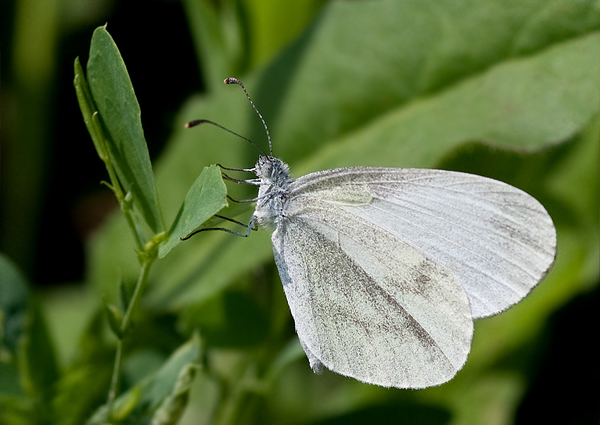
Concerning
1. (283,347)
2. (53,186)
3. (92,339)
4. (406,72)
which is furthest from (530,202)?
(53,186)

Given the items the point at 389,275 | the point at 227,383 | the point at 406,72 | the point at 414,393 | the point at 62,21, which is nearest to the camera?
the point at 389,275

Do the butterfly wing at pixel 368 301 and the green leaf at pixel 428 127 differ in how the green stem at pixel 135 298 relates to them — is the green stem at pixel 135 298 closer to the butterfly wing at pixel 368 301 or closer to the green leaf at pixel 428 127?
the butterfly wing at pixel 368 301

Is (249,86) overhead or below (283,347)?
overhead

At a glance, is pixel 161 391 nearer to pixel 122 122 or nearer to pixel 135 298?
pixel 135 298

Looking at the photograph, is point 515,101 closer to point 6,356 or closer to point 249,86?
point 249,86

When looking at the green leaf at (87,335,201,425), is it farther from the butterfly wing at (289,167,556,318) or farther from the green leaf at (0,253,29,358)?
the butterfly wing at (289,167,556,318)

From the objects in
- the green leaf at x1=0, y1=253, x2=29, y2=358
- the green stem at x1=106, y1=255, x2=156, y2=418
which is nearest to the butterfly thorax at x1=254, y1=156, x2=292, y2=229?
the green stem at x1=106, y1=255, x2=156, y2=418
